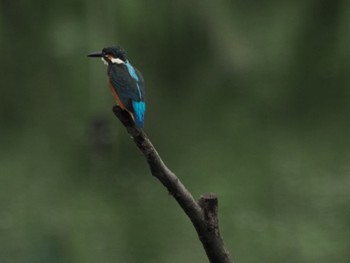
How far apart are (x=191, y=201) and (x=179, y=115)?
9.36 feet

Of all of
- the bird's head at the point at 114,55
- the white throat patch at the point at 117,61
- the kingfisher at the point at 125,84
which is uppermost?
the bird's head at the point at 114,55

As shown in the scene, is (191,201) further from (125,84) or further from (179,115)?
(179,115)

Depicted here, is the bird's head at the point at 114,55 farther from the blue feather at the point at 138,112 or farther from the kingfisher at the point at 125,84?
the blue feather at the point at 138,112

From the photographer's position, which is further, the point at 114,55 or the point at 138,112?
the point at 114,55

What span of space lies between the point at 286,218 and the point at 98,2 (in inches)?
53.2

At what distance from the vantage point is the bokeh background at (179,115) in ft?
12.0

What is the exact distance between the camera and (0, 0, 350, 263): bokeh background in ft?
12.0

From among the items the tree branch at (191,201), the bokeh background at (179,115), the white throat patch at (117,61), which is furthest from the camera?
the bokeh background at (179,115)

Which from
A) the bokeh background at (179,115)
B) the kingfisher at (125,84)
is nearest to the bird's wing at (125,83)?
the kingfisher at (125,84)

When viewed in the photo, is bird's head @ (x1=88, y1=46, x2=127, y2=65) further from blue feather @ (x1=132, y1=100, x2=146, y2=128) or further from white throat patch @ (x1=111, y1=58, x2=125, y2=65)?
blue feather @ (x1=132, y1=100, x2=146, y2=128)

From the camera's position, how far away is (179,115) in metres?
3.96

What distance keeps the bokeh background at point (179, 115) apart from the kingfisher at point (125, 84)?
7.51 feet

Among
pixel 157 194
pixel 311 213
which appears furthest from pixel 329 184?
pixel 157 194

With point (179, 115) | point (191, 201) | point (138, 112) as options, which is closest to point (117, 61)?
point (138, 112)
